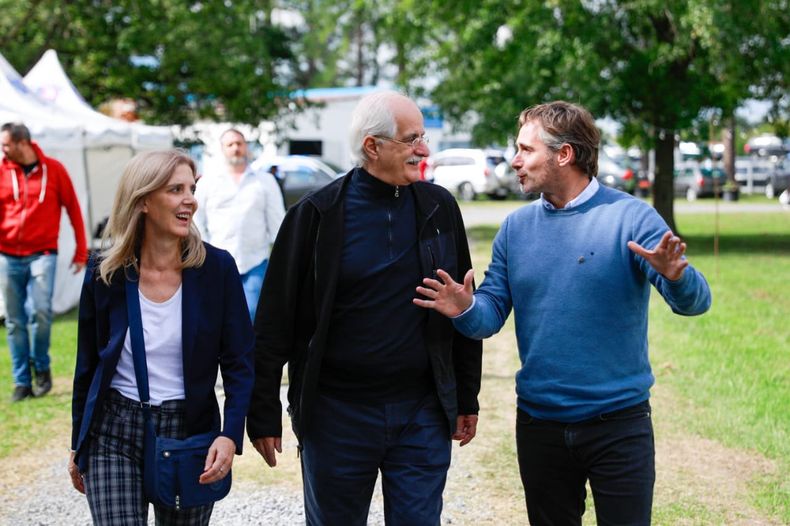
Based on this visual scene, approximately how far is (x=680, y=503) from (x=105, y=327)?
344 cm

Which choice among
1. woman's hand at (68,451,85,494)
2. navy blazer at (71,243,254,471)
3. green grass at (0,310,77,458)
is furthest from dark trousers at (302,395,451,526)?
green grass at (0,310,77,458)

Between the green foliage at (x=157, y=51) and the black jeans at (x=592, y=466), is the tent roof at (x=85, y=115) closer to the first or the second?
the green foliage at (x=157, y=51)

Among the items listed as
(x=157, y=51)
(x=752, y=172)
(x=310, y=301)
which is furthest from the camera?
(x=752, y=172)

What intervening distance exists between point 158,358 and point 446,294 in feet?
2.89

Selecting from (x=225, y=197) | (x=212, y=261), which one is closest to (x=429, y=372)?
(x=212, y=261)

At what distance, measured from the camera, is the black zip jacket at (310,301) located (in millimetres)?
3488

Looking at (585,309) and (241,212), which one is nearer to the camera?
(585,309)

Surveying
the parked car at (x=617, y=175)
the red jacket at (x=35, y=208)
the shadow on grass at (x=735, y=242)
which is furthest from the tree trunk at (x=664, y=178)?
the parked car at (x=617, y=175)

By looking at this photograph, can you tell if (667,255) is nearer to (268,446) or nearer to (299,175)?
(268,446)

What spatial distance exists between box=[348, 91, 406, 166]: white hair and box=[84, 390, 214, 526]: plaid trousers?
0.98 meters

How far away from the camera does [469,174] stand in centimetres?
4112

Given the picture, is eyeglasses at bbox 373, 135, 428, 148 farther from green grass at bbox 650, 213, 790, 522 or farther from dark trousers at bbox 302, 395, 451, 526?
green grass at bbox 650, 213, 790, 522

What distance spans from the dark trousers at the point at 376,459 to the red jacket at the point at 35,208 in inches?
211

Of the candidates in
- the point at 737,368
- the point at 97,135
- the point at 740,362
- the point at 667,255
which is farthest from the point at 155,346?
the point at 97,135
